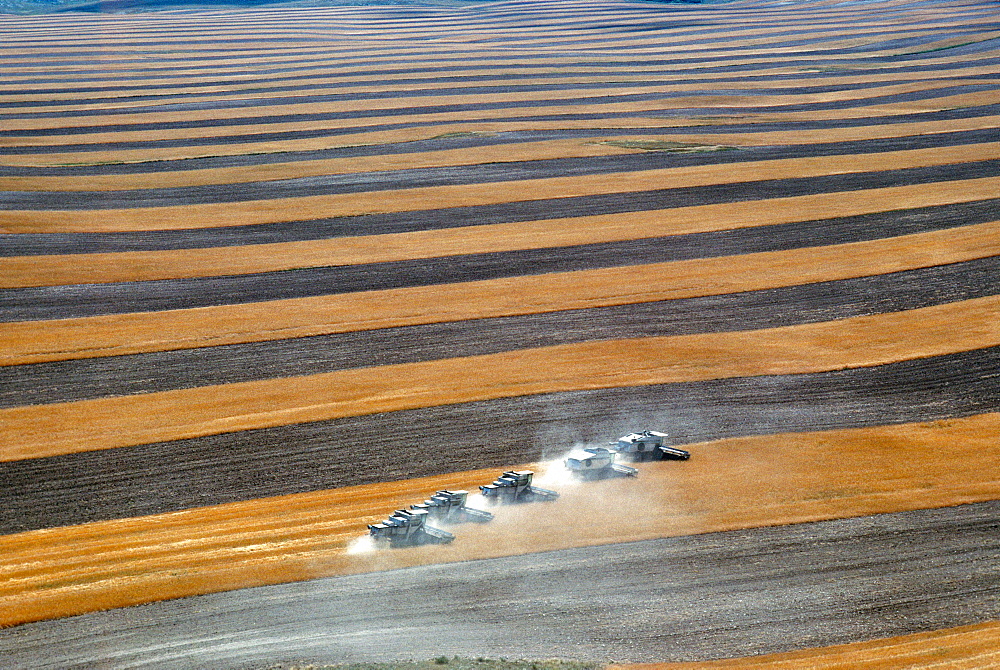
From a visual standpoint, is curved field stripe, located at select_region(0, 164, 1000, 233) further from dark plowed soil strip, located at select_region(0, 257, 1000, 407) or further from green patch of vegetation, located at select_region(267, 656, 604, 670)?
green patch of vegetation, located at select_region(267, 656, 604, 670)

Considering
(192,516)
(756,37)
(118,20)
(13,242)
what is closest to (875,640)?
(192,516)

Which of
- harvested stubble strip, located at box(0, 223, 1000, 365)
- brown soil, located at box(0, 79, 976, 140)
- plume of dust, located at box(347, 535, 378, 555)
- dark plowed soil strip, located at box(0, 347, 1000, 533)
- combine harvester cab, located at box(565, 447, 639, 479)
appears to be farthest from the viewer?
brown soil, located at box(0, 79, 976, 140)

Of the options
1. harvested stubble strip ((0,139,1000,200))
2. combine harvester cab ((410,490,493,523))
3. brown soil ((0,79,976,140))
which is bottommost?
Answer: combine harvester cab ((410,490,493,523))

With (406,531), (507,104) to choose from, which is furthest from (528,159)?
(406,531)

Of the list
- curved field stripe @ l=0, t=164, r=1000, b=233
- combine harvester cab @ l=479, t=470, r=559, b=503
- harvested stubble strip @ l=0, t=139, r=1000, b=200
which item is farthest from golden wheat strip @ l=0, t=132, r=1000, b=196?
combine harvester cab @ l=479, t=470, r=559, b=503

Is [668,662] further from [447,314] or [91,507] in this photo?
[447,314]

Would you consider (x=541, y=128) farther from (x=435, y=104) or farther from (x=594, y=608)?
(x=594, y=608)
